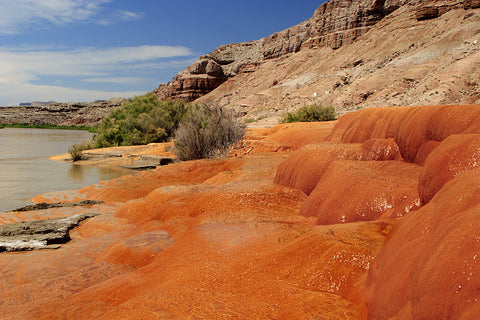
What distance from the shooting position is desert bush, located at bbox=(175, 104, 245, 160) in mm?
14102

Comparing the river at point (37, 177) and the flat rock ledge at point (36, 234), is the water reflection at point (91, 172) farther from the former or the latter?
the flat rock ledge at point (36, 234)

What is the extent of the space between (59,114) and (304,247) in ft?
362

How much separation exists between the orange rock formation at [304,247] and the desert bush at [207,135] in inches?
293

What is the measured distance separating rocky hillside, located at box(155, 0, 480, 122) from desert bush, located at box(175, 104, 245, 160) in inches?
546

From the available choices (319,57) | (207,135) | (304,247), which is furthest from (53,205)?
(319,57)

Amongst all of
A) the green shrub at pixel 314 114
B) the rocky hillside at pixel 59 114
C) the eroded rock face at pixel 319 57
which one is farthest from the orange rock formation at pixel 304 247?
the rocky hillside at pixel 59 114

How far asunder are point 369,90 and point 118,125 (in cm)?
2101

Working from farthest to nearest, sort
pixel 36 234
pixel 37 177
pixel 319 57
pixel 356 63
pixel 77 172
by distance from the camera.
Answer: pixel 319 57 < pixel 356 63 < pixel 77 172 < pixel 37 177 < pixel 36 234

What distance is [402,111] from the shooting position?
20.5ft

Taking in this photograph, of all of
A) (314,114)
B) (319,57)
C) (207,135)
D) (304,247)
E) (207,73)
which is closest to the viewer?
(304,247)

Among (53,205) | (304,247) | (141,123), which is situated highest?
(141,123)

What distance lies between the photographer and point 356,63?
145 ft

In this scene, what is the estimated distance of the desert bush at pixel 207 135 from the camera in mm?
14102

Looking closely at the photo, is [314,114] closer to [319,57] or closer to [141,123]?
[141,123]
